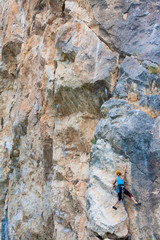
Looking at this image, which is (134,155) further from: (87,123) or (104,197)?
(87,123)

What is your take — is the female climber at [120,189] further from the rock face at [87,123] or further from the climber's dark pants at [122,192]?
the rock face at [87,123]

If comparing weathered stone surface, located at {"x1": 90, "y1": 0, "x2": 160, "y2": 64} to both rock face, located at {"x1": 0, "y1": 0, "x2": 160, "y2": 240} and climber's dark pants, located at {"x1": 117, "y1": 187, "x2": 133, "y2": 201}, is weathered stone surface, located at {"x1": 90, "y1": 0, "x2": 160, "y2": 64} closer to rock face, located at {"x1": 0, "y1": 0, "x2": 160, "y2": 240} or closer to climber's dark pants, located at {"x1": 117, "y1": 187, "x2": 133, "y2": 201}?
rock face, located at {"x1": 0, "y1": 0, "x2": 160, "y2": 240}

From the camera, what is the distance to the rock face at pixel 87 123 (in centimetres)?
716

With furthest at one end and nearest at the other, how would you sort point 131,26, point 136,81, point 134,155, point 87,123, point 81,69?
point 87,123 < point 81,69 < point 131,26 < point 136,81 < point 134,155

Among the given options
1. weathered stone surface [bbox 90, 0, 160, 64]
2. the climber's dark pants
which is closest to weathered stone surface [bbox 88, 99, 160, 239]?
the climber's dark pants

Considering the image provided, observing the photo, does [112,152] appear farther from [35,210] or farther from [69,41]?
[35,210]

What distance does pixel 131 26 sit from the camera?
Answer: 9.45m

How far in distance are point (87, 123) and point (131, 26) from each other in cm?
366

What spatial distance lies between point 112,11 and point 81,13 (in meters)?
1.42

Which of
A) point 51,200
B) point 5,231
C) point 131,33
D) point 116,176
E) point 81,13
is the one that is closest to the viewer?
point 116,176

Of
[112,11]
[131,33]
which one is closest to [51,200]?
[131,33]

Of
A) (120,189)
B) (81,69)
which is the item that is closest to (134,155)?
(120,189)

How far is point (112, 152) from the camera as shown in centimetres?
766

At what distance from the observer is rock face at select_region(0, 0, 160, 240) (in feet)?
23.5
